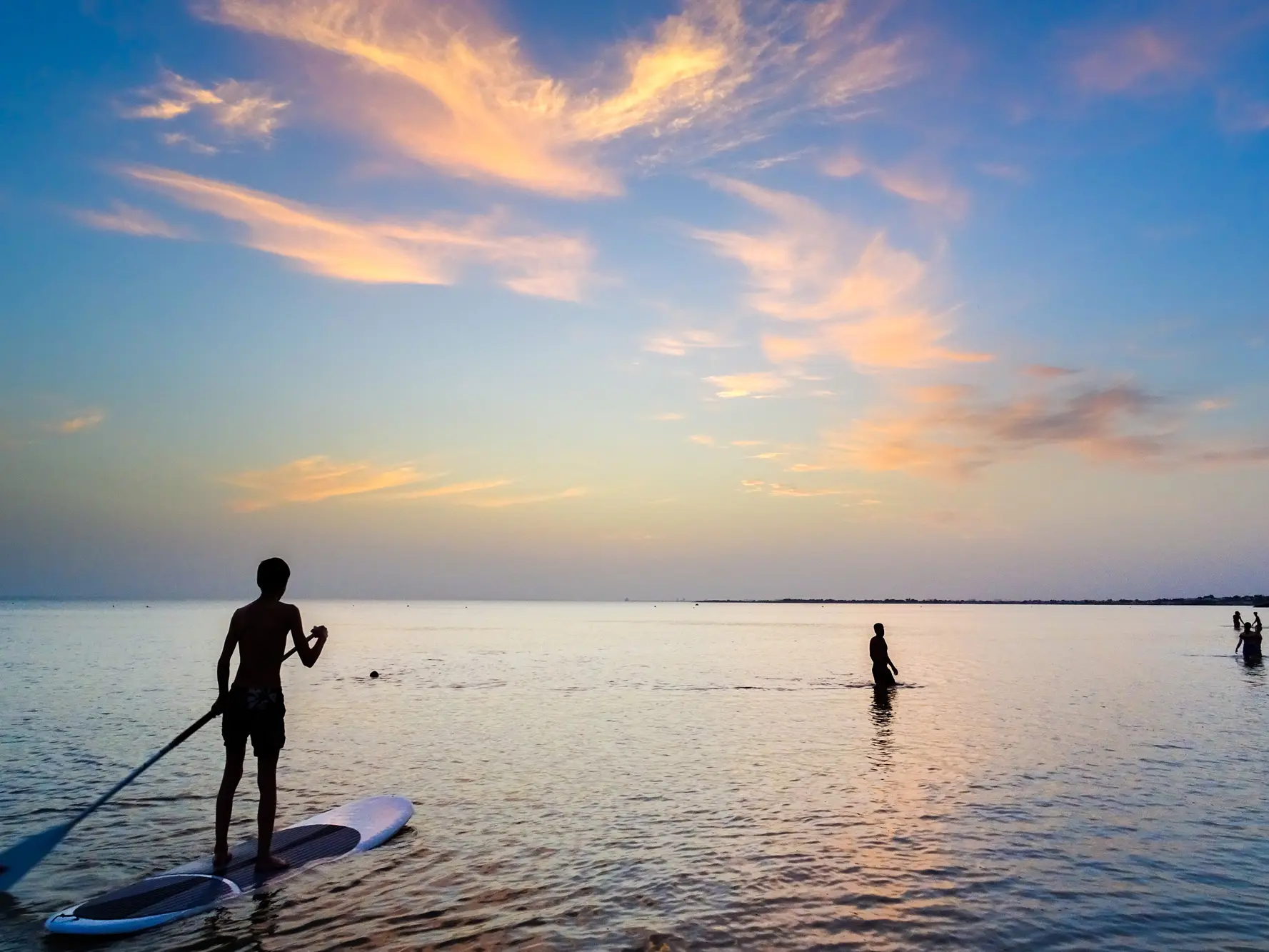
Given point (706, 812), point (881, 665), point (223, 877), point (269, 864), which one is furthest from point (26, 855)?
point (881, 665)

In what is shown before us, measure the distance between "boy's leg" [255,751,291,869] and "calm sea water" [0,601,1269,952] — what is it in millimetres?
686

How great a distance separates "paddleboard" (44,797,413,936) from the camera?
9.20 metres

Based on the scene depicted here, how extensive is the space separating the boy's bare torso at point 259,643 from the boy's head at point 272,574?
17cm

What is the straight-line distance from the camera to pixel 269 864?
1095cm

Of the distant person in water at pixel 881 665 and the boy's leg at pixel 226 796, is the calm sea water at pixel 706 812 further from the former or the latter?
the boy's leg at pixel 226 796

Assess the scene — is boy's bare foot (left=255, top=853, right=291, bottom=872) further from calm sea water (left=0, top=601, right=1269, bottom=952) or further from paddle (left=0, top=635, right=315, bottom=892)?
paddle (left=0, top=635, right=315, bottom=892)

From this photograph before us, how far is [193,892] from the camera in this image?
396 inches

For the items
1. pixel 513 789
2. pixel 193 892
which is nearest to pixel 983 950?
pixel 193 892

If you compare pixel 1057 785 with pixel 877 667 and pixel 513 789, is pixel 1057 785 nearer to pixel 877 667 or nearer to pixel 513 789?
pixel 513 789

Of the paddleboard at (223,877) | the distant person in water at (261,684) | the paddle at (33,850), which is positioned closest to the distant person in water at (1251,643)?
the paddleboard at (223,877)

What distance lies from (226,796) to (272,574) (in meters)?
2.96

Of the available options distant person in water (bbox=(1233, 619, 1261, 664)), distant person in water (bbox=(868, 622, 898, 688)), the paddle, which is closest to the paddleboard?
the paddle

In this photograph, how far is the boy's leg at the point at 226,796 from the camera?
34.6 ft

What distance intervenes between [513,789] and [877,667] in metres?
21.3
